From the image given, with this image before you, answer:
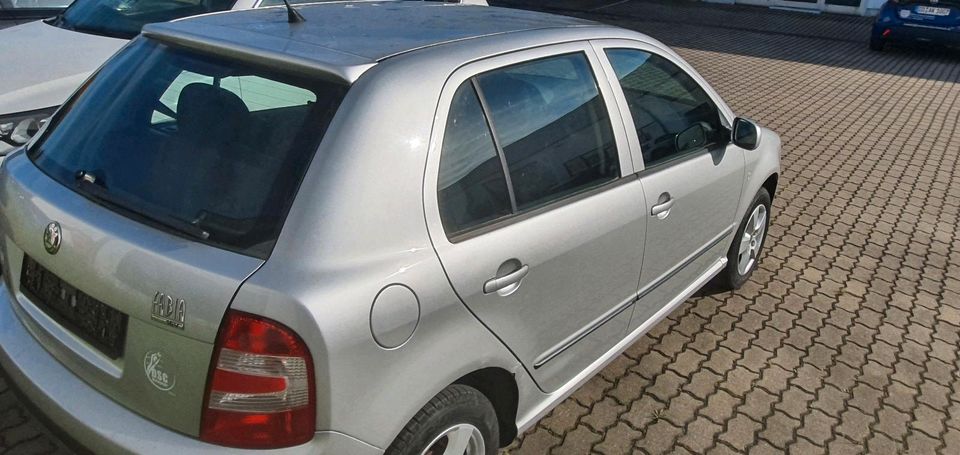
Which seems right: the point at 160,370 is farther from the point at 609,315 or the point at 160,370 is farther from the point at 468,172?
the point at 609,315

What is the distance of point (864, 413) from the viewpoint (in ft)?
10.8

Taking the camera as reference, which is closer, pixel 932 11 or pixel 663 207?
pixel 663 207

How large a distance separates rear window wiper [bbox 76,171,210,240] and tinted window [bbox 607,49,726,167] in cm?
168

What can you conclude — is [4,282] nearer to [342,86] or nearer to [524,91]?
[342,86]

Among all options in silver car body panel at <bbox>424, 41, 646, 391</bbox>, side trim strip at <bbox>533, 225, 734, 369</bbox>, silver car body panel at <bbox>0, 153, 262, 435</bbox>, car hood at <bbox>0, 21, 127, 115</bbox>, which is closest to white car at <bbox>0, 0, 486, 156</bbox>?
car hood at <bbox>0, 21, 127, 115</bbox>

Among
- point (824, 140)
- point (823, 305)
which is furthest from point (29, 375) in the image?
point (824, 140)

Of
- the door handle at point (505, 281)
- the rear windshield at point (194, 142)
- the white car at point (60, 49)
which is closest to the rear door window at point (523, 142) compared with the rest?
the door handle at point (505, 281)

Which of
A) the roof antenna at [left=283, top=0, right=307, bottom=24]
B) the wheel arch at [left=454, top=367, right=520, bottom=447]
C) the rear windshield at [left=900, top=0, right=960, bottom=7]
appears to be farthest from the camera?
the rear windshield at [left=900, top=0, right=960, bottom=7]

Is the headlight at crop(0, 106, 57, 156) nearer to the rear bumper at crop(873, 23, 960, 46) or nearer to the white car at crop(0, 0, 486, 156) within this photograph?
the white car at crop(0, 0, 486, 156)

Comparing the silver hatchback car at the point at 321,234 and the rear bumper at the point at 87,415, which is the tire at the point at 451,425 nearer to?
the silver hatchback car at the point at 321,234

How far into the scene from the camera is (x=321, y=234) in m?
1.79

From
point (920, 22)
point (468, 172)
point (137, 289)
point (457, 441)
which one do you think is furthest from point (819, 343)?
point (920, 22)

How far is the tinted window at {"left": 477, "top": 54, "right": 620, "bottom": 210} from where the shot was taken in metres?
2.36

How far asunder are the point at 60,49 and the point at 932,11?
13292mm
